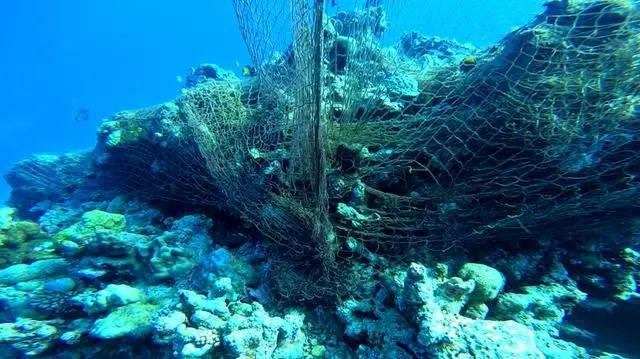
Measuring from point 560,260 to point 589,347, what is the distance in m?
0.76

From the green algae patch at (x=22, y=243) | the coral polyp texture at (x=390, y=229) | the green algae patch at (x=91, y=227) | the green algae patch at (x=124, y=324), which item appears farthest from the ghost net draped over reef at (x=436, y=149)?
the green algae patch at (x=22, y=243)

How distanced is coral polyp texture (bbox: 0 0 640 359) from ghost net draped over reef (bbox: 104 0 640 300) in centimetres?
2

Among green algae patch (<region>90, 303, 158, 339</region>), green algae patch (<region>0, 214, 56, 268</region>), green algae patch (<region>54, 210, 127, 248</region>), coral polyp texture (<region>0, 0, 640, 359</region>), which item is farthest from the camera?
green algae patch (<region>0, 214, 56, 268</region>)

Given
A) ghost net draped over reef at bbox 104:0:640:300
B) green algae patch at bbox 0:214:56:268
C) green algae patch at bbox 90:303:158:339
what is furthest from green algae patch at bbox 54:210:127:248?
ghost net draped over reef at bbox 104:0:640:300

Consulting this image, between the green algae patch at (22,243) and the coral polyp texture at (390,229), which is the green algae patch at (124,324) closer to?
the coral polyp texture at (390,229)

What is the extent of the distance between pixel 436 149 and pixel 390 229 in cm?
92

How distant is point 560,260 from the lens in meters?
3.08

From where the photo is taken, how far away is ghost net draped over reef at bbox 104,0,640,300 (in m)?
2.53

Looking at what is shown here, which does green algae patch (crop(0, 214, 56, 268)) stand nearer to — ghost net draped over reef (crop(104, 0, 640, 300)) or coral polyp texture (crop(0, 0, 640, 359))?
coral polyp texture (crop(0, 0, 640, 359))

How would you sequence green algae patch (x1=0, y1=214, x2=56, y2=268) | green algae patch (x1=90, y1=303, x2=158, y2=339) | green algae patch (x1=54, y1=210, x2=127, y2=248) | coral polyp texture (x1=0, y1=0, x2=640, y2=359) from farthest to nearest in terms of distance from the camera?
green algae patch (x1=0, y1=214, x2=56, y2=268), green algae patch (x1=54, y1=210, x2=127, y2=248), green algae patch (x1=90, y1=303, x2=158, y2=339), coral polyp texture (x1=0, y1=0, x2=640, y2=359)

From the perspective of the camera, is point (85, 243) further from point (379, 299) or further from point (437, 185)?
point (437, 185)

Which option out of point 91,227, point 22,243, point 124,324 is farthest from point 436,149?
point 22,243

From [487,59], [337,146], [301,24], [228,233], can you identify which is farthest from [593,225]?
[228,233]

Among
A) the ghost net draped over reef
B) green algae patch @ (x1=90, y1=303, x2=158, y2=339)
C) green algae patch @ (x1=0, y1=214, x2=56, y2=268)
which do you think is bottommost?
green algae patch @ (x1=90, y1=303, x2=158, y2=339)
